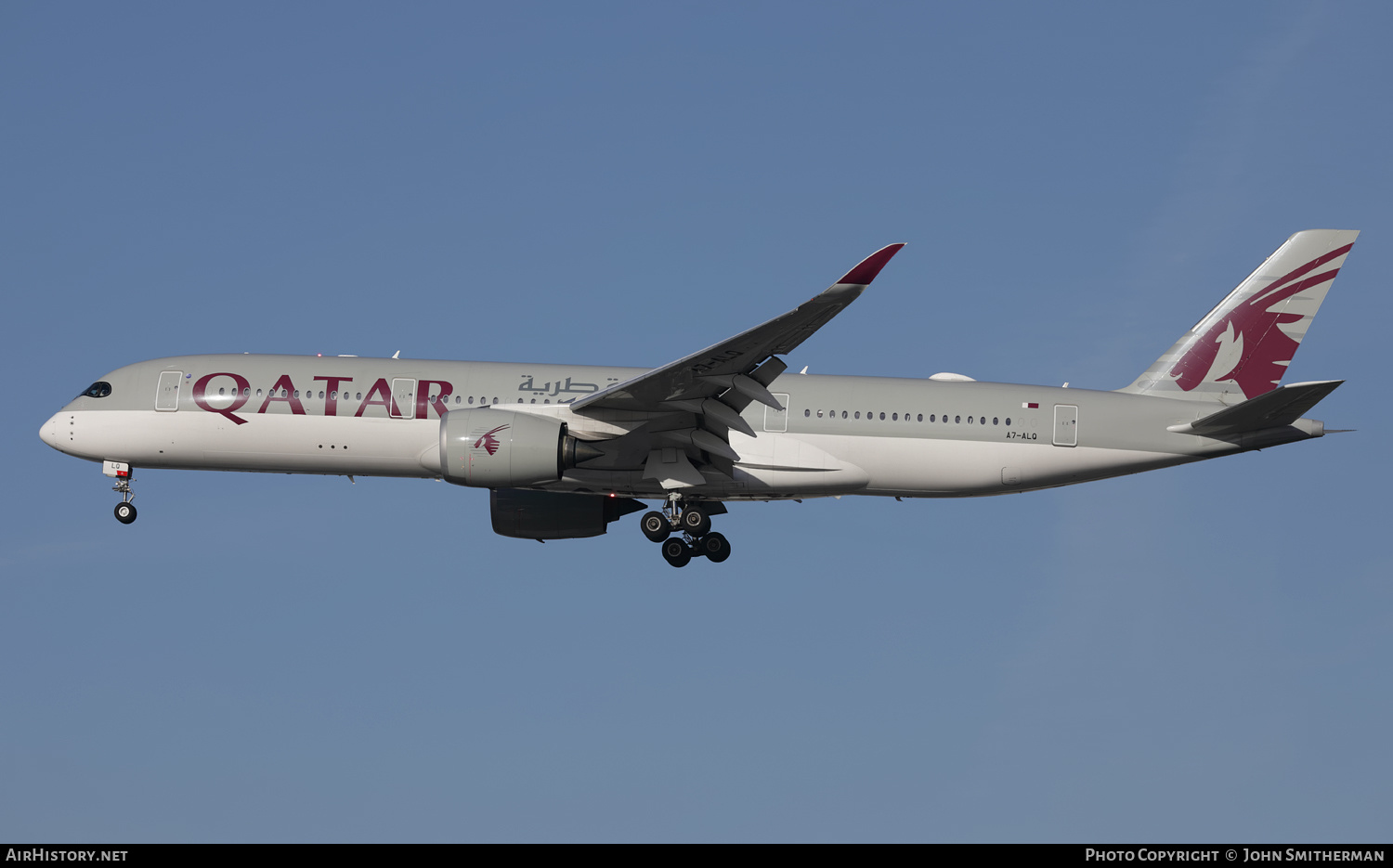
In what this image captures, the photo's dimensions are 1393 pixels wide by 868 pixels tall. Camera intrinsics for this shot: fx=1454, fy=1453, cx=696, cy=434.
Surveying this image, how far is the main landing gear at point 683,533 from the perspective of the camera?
110ft

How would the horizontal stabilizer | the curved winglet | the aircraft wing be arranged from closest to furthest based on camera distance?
the curved winglet
the aircraft wing
the horizontal stabilizer

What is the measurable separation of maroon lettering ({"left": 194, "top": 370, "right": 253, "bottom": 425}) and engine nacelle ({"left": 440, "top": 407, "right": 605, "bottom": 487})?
5.69m

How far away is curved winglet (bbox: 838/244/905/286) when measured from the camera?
24922 mm

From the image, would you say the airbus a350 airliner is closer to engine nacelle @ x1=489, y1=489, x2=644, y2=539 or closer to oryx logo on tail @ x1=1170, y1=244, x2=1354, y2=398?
oryx logo on tail @ x1=1170, y1=244, x2=1354, y2=398

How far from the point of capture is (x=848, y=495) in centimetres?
3353

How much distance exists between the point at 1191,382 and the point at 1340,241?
522 centimetres

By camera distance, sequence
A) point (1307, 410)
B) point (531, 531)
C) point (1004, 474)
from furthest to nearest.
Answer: point (531, 531)
point (1004, 474)
point (1307, 410)

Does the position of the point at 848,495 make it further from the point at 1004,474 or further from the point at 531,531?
the point at 531,531

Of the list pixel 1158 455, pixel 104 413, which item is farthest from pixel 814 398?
pixel 104 413

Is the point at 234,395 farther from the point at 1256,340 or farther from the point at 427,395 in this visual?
the point at 1256,340

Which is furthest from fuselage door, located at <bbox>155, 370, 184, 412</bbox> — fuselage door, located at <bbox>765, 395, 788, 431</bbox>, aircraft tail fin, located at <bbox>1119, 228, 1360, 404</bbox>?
aircraft tail fin, located at <bbox>1119, 228, 1360, 404</bbox>

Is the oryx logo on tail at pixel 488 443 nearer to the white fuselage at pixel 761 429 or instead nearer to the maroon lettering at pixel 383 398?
the white fuselage at pixel 761 429

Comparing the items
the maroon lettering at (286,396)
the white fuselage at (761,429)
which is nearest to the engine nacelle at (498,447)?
the white fuselage at (761,429)

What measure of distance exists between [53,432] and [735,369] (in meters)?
17.3
